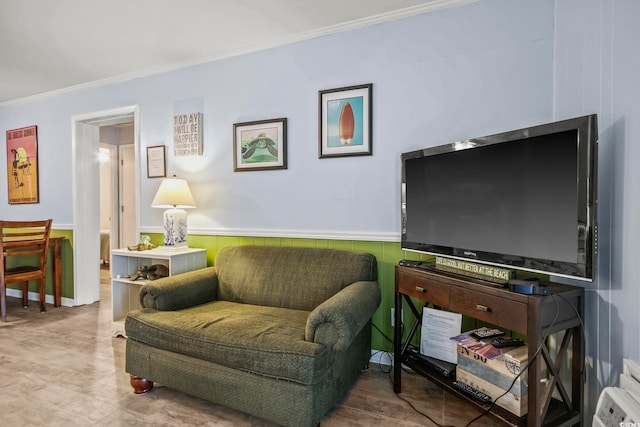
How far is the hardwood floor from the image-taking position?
1.71m

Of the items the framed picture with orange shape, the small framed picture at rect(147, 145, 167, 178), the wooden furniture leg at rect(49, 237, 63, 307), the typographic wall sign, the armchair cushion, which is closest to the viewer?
the armchair cushion

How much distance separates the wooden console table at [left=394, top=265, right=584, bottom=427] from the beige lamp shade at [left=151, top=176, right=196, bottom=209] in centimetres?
202

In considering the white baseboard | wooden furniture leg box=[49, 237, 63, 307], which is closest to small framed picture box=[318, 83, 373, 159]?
wooden furniture leg box=[49, 237, 63, 307]

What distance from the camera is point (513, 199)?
155 cm

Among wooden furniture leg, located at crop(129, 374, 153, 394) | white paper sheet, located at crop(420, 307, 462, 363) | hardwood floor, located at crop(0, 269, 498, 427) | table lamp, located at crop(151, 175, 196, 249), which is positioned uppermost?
table lamp, located at crop(151, 175, 196, 249)

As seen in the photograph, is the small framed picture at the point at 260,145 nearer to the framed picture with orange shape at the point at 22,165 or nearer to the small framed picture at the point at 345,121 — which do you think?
the small framed picture at the point at 345,121

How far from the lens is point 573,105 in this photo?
164cm

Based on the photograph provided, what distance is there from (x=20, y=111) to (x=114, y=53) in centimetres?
226

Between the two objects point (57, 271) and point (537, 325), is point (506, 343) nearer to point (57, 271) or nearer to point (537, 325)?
point (537, 325)

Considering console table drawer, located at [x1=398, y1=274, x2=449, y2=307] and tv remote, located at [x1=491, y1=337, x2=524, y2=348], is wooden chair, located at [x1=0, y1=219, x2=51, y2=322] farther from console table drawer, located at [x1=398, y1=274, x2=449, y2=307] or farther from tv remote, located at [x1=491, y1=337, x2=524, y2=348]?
tv remote, located at [x1=491, y1=337, x2=524, y2=348]

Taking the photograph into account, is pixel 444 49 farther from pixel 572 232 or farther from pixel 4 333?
pixel 4 333

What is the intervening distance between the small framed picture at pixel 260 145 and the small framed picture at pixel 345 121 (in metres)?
0.33

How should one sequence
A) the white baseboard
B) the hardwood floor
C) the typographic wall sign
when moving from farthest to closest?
the white baseboard
the typographic wall sign
the hardwood floor

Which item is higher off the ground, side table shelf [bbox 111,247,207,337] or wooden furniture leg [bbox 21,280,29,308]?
side table shelf [bbox 111,247,207,337]
